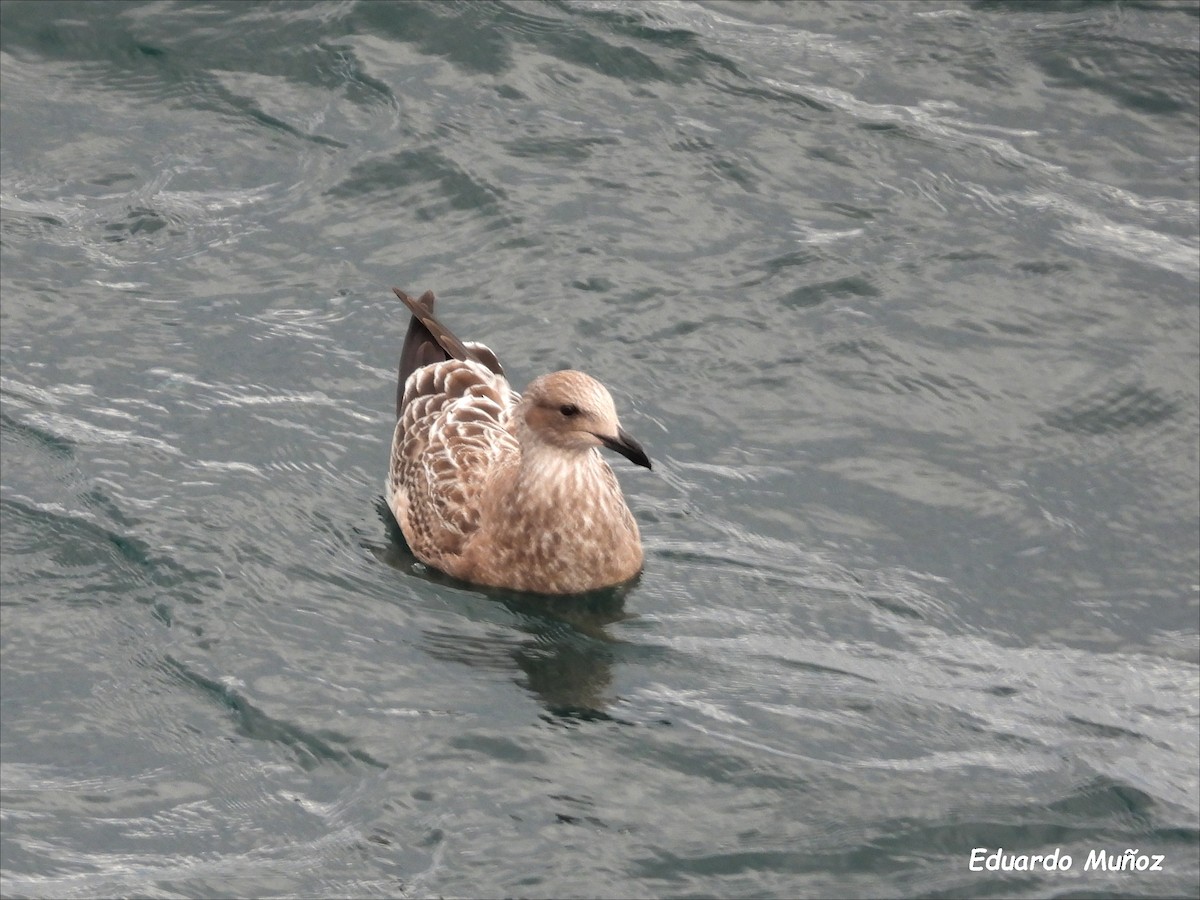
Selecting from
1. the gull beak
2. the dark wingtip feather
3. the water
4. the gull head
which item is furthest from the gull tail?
the gull beak

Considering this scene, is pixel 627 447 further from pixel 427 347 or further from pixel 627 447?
pixel 427 347

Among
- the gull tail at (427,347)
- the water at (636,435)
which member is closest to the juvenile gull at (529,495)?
the water at (636,435)

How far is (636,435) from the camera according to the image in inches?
435

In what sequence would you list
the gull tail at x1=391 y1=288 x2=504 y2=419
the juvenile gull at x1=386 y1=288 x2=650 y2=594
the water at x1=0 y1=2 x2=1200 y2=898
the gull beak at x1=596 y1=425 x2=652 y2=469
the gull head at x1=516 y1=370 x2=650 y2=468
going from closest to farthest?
the water at x1=0 y1=2 x2=1200 y2=898, the gull beak at x1=596 y1=425 x2=652 y2=469, the gull head at x1=516 y1=370 x2=650 y2=468, the juvenile gull at x1=386 y1=288 x2=650 y2=594, the gull tail at x1=391 y1=288 x2=504 y2=419

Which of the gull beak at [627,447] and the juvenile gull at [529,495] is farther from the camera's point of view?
the juvenile gull at [529,495]

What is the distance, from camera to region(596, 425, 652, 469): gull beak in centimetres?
938

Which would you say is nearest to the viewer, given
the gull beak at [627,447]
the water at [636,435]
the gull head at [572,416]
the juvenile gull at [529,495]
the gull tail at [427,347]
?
the water at [636,435]

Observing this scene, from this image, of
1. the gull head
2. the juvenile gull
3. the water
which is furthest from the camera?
the juvenile gull

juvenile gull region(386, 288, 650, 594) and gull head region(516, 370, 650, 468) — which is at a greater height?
gull head region(516, 370, 650, 468)

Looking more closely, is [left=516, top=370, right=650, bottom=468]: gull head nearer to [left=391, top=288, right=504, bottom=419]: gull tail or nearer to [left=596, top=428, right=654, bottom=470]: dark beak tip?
[left=596, top=428, right=654, bottom=470]: dark beak tip

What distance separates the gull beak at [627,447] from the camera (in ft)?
30.8

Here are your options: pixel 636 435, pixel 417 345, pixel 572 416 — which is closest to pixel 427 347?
pixel 417 345

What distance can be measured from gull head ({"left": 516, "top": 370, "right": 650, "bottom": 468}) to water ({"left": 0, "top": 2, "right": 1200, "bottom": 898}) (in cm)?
87

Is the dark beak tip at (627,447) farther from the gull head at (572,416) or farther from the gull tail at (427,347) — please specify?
the gull tail at (427,347)
